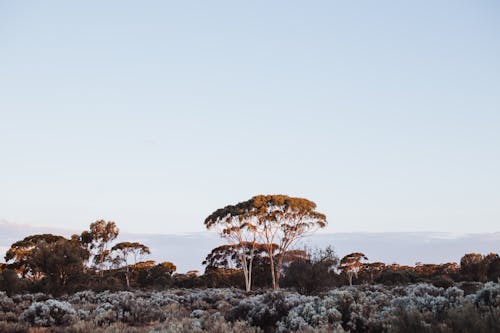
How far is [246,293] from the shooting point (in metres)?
27.3

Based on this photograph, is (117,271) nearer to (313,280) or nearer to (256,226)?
(256,226)

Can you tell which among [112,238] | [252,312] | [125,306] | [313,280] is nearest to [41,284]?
[125,306]

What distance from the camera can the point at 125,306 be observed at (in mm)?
14648

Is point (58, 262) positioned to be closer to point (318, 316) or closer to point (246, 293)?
point (246, 293)

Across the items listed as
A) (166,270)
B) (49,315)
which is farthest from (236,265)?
(49,315)

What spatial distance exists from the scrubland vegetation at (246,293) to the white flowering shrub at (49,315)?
0.10 feet

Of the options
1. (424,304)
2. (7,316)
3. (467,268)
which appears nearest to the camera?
(424,304)

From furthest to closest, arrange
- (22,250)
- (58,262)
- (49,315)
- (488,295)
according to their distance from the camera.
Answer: (22,250) → (58,262) → (49,315) → (488,295)

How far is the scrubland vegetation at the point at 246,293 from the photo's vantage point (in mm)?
8609

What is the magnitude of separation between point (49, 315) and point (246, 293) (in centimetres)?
1670

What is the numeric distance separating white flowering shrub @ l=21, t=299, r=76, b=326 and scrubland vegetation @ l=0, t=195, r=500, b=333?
0.10ft

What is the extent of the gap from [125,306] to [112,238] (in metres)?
45.1

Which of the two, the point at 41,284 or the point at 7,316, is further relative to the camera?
the point at 41,284

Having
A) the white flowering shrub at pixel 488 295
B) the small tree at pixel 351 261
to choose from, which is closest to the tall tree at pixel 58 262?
the white flowering shrub at pixel 488 295
